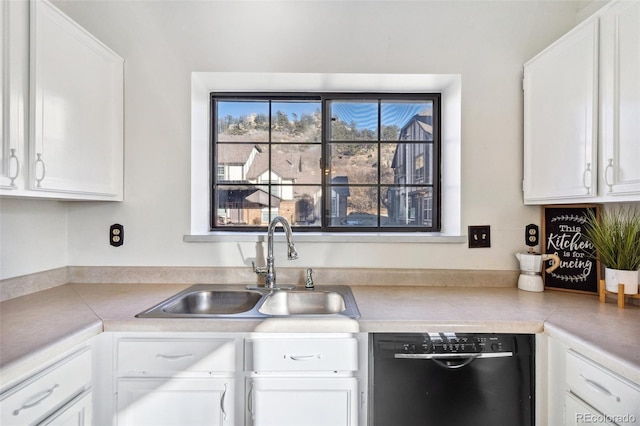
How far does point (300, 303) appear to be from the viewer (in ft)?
5.55

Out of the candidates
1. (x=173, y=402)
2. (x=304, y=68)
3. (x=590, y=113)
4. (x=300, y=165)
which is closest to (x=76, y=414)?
(x=173, y=402)

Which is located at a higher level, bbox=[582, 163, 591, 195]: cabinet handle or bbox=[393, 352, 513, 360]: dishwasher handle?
bbox=[582, 163, 591, 195]: cabinet handle

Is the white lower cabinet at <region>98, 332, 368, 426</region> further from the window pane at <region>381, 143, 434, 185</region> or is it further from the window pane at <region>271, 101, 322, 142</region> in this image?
the window pane at <region>271, 101, 322, 142</region>

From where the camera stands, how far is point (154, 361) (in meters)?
1.22

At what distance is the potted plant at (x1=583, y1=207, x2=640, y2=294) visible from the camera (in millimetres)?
1363

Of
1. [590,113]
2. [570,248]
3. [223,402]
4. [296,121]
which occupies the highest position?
[296,121]

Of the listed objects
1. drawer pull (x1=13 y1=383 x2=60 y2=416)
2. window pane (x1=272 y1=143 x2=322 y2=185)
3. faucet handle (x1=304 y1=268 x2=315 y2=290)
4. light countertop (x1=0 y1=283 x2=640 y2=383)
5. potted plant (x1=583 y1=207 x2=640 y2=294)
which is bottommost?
drawer pull (x1=13 y1=383 x2=60 y2=416)

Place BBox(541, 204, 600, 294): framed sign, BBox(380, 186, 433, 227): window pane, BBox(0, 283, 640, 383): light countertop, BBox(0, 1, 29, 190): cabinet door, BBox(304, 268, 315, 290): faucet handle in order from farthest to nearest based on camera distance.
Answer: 1. BBox(380, 186, 433, 227): window pane
2. BBox(304, 268, 315, 290): faucet handle
3. BBox(541, 204, 600, 294): framed sign
4. BBox(0, 1, 29, 190): cabinet door
5. BBox(0, 283, 640, 383): light countertop

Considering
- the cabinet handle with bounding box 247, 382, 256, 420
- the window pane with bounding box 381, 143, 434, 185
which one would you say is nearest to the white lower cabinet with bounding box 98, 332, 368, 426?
the cabinet handle with bounding box 247, 382, 256, 420

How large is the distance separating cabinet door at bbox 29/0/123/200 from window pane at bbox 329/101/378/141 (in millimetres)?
1215

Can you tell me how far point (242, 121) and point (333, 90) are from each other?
0.61 metres

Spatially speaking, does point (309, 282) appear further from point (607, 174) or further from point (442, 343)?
point (607, 174)

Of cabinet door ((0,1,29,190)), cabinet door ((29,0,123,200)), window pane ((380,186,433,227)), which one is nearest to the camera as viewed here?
cabinet door ((0,1,29,190))

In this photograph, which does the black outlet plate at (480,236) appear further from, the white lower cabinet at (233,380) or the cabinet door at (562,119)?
the white lower cabinet at (233,380)
